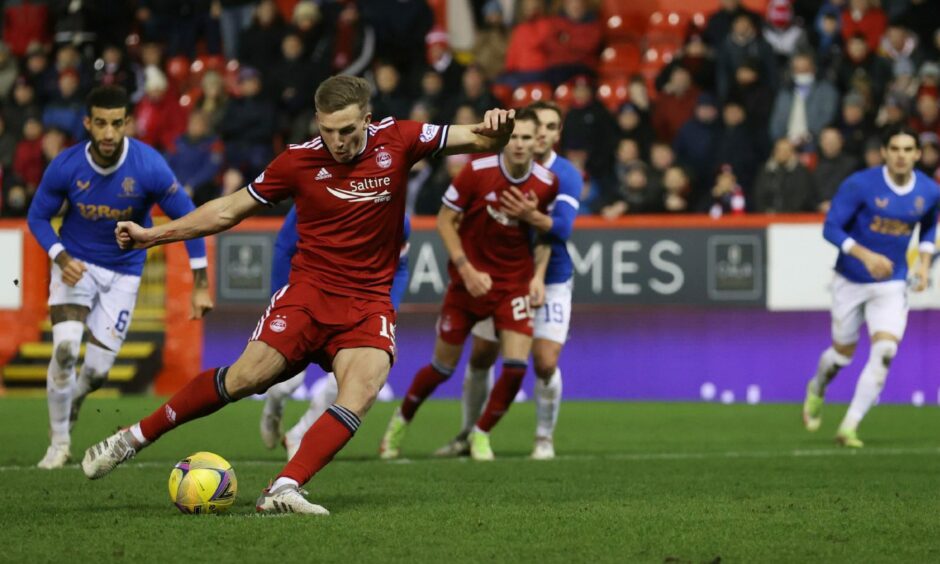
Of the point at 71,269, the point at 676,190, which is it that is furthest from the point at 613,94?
the point at 71,269

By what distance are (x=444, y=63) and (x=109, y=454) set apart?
1307cm

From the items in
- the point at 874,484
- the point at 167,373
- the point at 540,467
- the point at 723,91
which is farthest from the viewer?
the point at 723,91

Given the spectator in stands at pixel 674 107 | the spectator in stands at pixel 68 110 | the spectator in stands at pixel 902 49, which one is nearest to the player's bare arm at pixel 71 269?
the spectator in stands at pixel 674 107

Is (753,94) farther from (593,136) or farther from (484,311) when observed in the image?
(484,311)

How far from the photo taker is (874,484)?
950 centimetres

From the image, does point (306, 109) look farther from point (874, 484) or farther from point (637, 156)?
point (874, 484)

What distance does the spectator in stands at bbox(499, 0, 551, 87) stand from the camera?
67.7ft

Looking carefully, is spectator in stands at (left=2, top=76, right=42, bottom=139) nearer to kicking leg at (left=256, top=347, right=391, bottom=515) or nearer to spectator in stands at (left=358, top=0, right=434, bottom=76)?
spectator in stands at (left=358, top=0, right=434, bottom=76)

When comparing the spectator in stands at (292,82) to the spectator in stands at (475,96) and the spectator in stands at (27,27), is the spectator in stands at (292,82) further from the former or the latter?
the spectator in stands at (27,27)

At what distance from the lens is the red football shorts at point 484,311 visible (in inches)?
456

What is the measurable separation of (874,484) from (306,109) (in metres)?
11.8

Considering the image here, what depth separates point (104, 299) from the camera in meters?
11.0

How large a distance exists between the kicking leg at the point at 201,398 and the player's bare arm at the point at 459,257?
3298 millimetres

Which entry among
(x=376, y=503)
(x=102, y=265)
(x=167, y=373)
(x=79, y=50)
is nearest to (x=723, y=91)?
(x=167, y=373)
